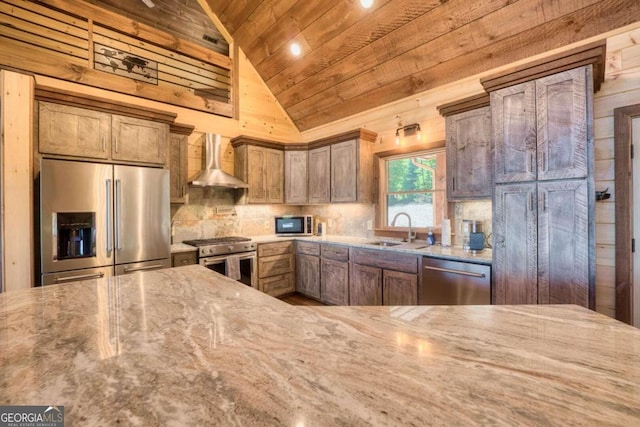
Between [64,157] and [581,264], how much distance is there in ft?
15.0

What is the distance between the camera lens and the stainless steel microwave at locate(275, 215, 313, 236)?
4.57 meters

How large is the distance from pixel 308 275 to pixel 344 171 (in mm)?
1633

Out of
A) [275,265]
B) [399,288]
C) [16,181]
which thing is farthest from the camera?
[275,265]

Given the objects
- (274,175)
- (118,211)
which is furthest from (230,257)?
(274,175)

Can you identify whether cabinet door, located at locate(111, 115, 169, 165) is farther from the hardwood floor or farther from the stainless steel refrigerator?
the hardwood floor

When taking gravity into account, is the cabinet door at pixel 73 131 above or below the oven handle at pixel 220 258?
above

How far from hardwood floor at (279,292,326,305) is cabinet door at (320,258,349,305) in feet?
0.64

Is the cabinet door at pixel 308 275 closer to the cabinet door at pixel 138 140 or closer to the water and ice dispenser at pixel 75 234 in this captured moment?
the cabinet door at pixel 138 140

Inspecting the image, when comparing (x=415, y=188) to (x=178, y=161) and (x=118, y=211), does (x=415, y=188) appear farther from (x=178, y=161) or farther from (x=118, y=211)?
(x=118, y=211)

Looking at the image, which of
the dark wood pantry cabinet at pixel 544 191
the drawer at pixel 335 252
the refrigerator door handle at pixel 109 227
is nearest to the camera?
the dark wood pantry cabinet at pixel 544 191

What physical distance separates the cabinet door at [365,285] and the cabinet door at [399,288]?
3.4 inches

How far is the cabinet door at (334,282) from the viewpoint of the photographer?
3.70m

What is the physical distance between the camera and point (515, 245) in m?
2.32

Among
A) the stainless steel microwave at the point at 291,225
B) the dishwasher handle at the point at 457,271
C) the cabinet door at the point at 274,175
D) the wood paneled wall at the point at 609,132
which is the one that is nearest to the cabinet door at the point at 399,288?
the dishwasher handle at the point at 457,271
